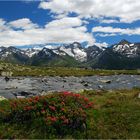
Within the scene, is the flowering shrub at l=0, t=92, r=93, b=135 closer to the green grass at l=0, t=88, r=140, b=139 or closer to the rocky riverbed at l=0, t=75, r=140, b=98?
the green grass at l=0, t=88, r=140, b=139

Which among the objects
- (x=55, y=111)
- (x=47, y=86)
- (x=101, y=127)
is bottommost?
(x=47, y=86)

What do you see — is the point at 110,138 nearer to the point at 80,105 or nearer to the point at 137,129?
the point at 137,129

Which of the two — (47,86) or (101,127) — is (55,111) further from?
(47,86)

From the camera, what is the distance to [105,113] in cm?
2184

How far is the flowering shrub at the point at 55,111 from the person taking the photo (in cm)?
1872

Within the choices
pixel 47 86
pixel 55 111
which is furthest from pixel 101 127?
pixel 47 86

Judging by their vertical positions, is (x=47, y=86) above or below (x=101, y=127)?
below

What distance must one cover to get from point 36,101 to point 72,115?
306cm

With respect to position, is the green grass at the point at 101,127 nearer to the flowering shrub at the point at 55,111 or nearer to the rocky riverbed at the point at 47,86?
the flowering shrub at the point at 55,111

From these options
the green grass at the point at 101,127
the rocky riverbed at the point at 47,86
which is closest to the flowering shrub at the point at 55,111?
the green grass at the point at 101,127

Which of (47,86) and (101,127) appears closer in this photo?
(101,127)

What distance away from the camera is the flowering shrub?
61.4ft

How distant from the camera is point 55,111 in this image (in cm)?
1978

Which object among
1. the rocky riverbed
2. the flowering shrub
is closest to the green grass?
the flowering shrub
